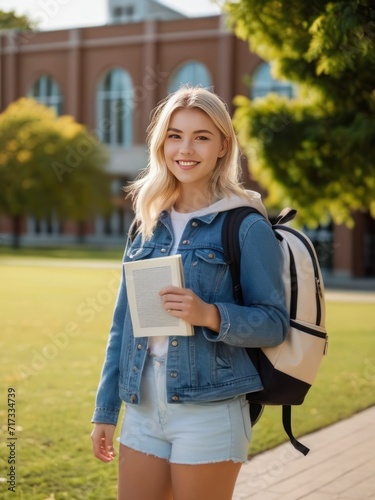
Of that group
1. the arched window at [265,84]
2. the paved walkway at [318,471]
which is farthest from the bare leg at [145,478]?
the arched window at [265,84]

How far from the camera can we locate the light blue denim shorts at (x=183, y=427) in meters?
2.87

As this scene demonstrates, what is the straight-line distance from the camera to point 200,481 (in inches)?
113

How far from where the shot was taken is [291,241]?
9.82ft

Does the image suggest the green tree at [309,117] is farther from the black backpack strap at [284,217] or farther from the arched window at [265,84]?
the arched window at [265,84]

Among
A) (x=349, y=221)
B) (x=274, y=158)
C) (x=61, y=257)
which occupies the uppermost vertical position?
(x=274, y=158)

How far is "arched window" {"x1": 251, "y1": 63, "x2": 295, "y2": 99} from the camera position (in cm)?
4747

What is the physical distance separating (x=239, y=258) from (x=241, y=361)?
0.35 meters

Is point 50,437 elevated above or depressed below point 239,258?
below

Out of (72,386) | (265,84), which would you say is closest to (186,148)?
(72,386)

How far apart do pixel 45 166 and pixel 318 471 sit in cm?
4469

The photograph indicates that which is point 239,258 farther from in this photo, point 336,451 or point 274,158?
point 274,158

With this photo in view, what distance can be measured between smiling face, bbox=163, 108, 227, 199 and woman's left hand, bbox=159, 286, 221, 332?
18.4 inches

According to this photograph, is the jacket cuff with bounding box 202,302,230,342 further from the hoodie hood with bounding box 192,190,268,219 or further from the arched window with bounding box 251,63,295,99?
the arched window with bounding box 251,63,295,99

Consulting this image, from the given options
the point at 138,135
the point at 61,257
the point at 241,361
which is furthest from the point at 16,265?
the point at 241,361
